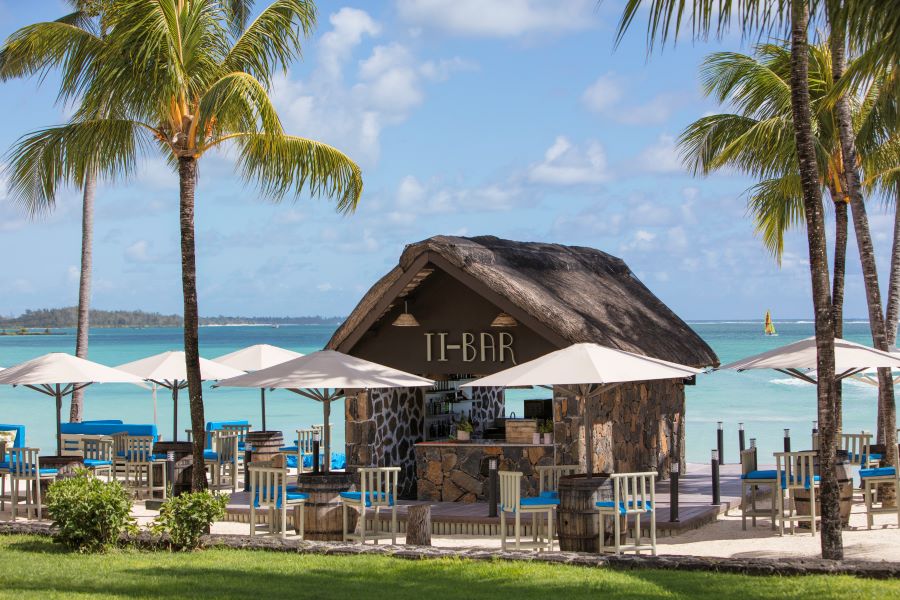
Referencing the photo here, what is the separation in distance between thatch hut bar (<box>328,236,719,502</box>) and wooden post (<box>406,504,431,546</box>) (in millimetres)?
3466

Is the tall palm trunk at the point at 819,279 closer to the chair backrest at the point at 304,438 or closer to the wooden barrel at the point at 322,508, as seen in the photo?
the wooden barrel at the point at 322,508

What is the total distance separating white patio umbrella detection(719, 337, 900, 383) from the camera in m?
13.1

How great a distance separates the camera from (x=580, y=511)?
12.0 meters

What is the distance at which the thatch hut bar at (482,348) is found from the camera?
1548cm

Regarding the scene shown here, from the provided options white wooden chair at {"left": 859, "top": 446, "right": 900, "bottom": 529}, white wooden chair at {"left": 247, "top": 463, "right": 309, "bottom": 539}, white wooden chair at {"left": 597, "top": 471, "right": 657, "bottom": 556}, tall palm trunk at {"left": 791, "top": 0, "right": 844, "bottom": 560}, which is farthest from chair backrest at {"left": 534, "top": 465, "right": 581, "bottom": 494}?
tall palm trunk at {"left": 791, "top": 0, "right": 844, "bottom": 560}

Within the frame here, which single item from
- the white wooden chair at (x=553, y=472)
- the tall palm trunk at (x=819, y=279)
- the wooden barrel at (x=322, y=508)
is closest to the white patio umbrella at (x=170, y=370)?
the wooden barrel at (x=322, y=508)

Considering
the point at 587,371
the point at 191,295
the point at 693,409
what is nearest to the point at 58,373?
the point at 191,295

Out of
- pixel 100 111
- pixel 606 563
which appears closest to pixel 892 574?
pixel 606 563

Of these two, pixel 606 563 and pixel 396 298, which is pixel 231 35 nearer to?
pixel 396 298

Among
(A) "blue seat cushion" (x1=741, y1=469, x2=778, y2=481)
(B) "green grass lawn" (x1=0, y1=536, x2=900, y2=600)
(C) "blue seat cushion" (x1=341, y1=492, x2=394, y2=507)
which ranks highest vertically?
(A) "blue seat cushion" (x1=741, y1=469, x2=778, y2=481)

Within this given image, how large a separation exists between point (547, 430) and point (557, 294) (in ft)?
6.63

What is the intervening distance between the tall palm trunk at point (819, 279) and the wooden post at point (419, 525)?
380 centimetres

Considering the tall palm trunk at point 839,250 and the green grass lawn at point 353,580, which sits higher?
the tall palm trunk at point 839,250

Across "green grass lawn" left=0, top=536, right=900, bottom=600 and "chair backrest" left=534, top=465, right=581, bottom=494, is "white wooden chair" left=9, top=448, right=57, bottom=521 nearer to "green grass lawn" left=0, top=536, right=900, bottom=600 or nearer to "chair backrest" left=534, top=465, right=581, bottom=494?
"green grass lawn" left=0, top=536, right=900, bottom=600
